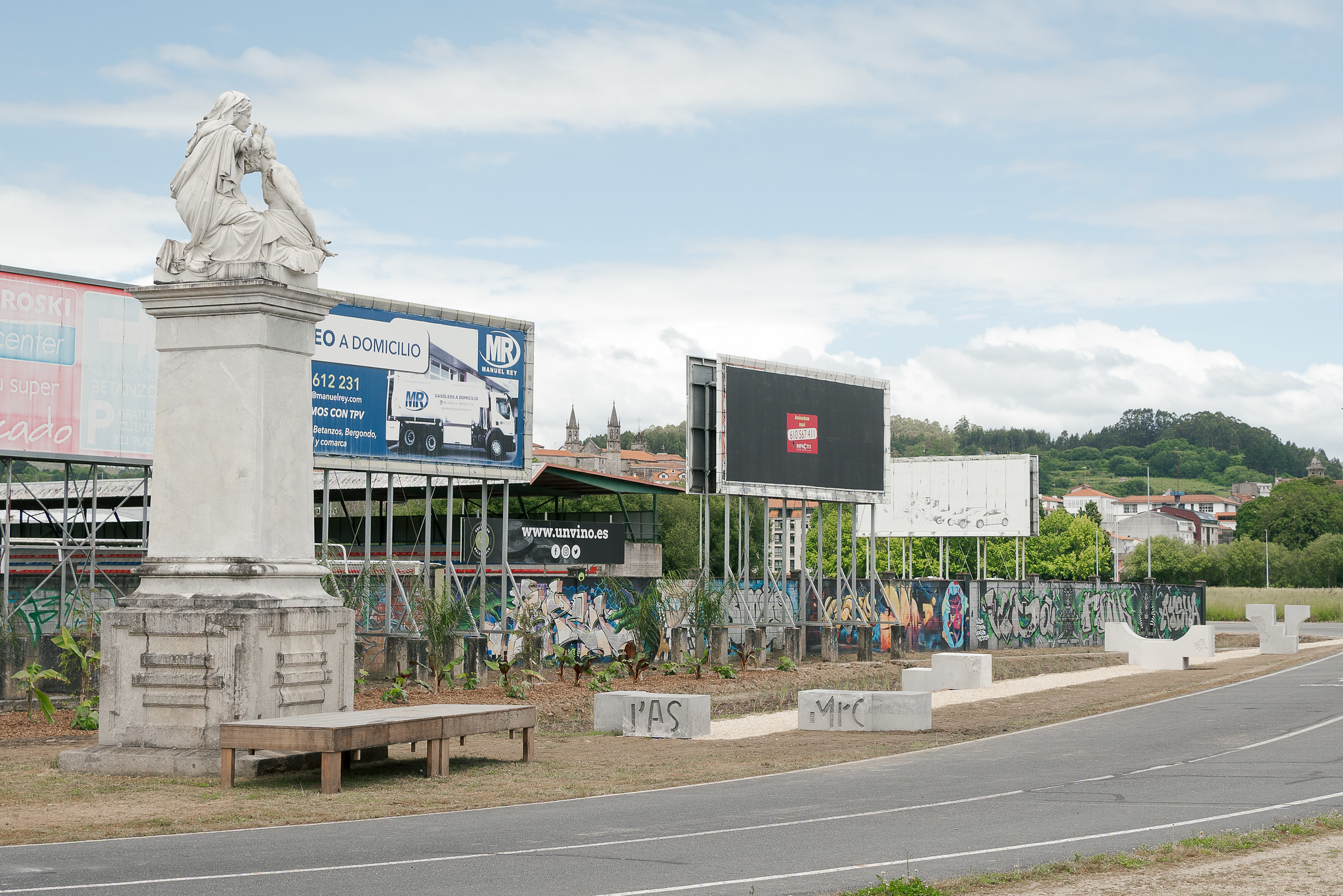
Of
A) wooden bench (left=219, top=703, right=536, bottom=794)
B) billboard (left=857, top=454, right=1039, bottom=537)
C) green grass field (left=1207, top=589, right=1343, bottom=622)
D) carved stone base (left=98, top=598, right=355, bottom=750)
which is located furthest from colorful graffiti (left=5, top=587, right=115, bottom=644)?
green grass field (left=1207, top=589, right=1343, bottom=622)

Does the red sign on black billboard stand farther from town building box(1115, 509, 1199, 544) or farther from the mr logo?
town building box(1115, 509, 1199, 544)

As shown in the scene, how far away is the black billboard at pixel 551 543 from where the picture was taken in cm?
3656

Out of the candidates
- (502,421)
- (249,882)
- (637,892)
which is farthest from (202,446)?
(502,421)

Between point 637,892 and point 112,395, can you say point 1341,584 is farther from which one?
point 637,892

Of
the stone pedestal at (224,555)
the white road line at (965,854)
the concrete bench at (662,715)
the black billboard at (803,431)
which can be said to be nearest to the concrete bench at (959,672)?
the black billboard at (803,431)

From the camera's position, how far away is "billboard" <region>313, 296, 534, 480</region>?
25.2 meters

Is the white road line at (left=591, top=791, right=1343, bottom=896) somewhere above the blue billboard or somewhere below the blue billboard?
below

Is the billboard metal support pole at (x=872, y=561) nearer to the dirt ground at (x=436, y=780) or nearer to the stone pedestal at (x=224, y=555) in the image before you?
the dirt ground at (x=436, y=780)

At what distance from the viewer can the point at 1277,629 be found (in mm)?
45188

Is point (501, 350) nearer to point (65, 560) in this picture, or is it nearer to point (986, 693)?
point (65, 560)

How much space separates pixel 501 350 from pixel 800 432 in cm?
967

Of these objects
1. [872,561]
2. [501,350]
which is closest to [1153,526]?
[872,561]

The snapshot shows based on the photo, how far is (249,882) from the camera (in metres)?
7.89

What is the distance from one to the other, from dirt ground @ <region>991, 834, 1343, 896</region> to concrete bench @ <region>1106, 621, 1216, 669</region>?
93.4 ft
